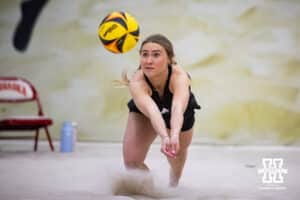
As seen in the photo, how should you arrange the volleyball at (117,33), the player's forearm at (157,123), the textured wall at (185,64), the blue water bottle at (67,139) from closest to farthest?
the player's forearm at (157,123) → the volleyball at (117,33) → the blue water bottle at (67,139) → the textured wall at (185,64)

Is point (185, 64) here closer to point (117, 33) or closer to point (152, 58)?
point (117, 33)

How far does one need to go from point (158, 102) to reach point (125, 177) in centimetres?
47

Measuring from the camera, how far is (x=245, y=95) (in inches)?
219

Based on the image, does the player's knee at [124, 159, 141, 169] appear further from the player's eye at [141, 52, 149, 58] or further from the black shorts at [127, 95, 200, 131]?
the player's eye at [141, 52, 149, 58]

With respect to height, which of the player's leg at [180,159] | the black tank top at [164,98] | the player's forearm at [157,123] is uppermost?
the black tank top at [164,98]

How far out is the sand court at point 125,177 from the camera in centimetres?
231

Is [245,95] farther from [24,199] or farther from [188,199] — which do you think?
[24,199]

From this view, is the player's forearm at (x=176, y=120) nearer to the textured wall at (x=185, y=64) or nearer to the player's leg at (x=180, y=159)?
the player's leg at (x=180, y=159)

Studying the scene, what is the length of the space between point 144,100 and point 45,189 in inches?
30.8

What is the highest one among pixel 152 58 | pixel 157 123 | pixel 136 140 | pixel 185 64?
pixel 185 64

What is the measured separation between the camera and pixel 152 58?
222 centimetres

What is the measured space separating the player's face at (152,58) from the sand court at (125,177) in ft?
1.98

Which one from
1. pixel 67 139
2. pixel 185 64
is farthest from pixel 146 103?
pixel 185 64

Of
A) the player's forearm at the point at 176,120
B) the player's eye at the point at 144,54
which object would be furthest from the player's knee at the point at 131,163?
the player's eye at the point at 144,54
